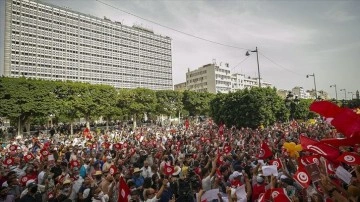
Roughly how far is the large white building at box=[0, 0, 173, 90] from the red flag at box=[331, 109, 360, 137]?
89531mm

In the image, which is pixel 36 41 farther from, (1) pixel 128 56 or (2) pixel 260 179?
(2) pixel 260 179

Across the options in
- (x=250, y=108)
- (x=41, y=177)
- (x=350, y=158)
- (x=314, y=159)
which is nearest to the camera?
Answer: (x=350, y=158)

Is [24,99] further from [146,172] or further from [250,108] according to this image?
[146,172]

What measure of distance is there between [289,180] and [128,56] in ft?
351

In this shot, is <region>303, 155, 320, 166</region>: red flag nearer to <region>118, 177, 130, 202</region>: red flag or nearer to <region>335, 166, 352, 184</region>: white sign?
<region>335, 166, 352, 184</region>: white sign

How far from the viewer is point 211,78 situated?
116 metres

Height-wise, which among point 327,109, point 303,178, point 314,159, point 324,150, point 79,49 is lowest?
point 303,178

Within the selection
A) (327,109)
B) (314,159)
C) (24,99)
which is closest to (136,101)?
(24,99)

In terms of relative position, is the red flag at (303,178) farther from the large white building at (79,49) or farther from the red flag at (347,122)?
the large white building at (79,49)

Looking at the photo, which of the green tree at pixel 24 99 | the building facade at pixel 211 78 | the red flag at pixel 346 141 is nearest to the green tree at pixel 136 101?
the green tree at pixel 24 99

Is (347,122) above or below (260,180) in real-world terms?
above

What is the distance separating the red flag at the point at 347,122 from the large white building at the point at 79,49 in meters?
89.5

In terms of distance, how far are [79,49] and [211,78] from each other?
175 feet

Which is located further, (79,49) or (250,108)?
(79,49)
